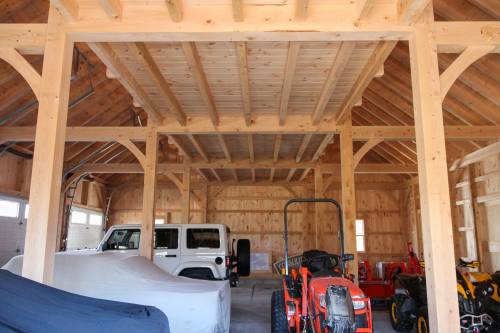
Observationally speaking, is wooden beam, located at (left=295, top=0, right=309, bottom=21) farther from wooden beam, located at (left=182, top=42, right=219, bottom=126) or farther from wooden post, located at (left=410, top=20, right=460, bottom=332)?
wooden beam, located at (left=182, top=42, right=219, bottom=126)

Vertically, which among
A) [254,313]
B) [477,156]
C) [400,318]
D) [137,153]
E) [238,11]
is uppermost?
[238,11]

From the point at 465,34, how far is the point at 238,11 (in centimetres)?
206

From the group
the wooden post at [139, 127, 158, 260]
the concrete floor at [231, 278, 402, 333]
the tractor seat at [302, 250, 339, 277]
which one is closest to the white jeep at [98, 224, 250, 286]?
the concrete floor at [231, 278, 402, 333]

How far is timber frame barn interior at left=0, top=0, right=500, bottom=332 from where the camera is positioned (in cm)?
336

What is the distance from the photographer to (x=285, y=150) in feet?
33.1

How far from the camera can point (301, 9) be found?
3.37 metres

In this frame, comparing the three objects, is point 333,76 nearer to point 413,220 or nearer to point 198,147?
point 198,147

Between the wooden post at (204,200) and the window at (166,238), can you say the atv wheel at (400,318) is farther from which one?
the wooden post at (204,200)

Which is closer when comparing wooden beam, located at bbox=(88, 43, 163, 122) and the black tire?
wooden beam, located at bbox=(88, 43, 163, 122)

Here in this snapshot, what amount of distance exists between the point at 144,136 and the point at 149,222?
1511 mm

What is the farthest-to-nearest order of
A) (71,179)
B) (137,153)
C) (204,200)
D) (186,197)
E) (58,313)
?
(204,200), (71,179), (186,197), (137,153), (58,313)

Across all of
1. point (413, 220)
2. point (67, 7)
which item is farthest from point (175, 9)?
point (413, 220)

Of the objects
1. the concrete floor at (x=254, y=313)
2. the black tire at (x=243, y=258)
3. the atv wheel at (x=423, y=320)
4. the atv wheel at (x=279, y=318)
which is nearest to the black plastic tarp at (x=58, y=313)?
the atv wheel at (x=279, y=318)

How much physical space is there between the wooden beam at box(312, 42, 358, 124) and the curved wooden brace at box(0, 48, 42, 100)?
10.1ft
